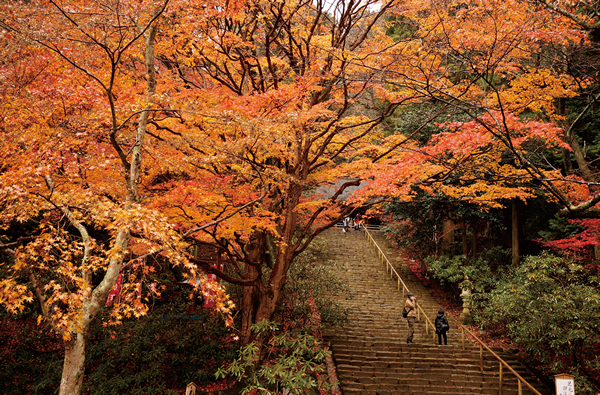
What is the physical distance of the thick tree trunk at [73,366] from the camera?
484 centimetres

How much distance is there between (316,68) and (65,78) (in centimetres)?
544

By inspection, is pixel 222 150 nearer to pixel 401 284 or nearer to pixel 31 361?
pixel 31 361

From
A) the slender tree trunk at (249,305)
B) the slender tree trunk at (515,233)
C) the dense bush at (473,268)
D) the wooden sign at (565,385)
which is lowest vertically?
the wooden sign at (565,385)

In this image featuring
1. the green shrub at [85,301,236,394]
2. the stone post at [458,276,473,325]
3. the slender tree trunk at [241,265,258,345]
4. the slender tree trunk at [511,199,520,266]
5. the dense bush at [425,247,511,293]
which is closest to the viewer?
the green shrub at [85,301,236,394]

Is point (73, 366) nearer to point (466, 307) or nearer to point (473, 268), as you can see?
point (466, 307)

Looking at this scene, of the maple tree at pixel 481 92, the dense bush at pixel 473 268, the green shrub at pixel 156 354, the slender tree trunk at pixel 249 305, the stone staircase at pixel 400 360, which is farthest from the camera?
the dense bush at pixel 473 268

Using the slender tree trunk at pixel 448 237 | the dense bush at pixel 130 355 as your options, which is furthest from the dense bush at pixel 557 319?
the dense bush at pixel 130 355

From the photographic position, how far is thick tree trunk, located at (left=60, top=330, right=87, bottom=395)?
15.9ft

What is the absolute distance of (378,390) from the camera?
815 cm

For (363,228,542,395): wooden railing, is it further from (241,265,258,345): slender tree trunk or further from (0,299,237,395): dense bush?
(0,299,237,395): dense bush

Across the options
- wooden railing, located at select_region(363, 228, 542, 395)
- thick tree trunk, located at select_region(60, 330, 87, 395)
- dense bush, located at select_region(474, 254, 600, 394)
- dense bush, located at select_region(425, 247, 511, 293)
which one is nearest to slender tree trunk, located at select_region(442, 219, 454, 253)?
dense bush, located at select_region(425, 247, 511, 293)

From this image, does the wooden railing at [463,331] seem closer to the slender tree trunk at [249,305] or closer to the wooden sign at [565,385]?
the wooden sign at [565,385]

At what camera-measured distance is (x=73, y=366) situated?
489 cm

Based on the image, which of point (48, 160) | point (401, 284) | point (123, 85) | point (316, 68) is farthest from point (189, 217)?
point (401, 284)
